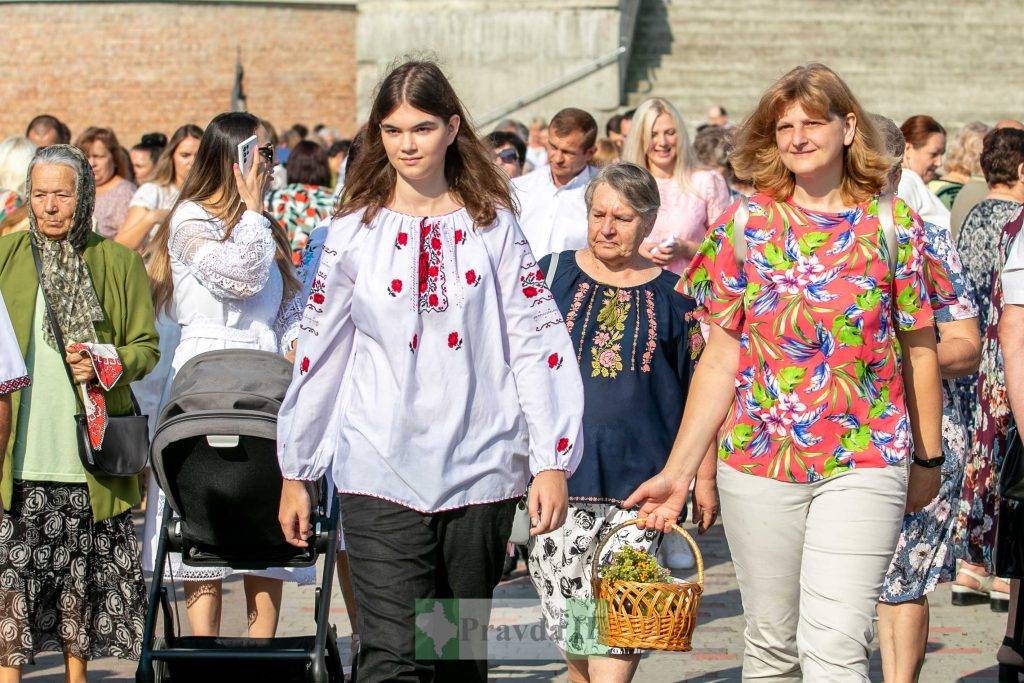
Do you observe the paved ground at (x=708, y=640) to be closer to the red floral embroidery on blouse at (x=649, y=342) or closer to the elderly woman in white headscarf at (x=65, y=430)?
the elderly woman in white headscarf at (x=65, y=430)

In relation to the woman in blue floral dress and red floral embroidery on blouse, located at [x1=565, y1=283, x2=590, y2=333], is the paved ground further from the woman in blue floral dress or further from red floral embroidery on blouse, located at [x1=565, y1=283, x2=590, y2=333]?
red floral embroidery on blouse, located at [x1=565, y1=283, x2=590, y2=333]

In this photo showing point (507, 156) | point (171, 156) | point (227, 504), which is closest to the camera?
point (227, 504)

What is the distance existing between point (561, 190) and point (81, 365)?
3.74 meters

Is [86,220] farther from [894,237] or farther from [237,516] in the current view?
[894,237]

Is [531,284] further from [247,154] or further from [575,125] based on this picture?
[575,125]

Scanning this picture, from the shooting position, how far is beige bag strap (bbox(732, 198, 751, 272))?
4.58 metres

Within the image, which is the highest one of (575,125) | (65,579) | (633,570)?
(575,125)

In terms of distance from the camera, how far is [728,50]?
23.4m

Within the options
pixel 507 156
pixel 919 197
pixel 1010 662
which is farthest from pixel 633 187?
pixel 507 156

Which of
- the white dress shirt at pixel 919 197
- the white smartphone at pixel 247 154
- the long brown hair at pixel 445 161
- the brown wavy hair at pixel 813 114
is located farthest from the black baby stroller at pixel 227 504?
the white dress shirt at pixel 919 197

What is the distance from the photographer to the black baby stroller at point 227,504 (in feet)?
16.7

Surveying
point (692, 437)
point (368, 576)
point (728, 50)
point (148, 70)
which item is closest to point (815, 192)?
point (692, 437)

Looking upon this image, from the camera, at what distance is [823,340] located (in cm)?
442

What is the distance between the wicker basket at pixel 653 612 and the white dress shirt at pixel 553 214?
3.76m
